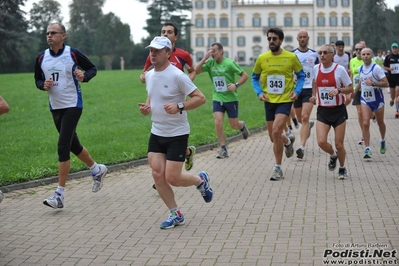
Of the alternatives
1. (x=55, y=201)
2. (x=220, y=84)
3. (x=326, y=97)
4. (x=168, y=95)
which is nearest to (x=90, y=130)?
(x=220, y=84)

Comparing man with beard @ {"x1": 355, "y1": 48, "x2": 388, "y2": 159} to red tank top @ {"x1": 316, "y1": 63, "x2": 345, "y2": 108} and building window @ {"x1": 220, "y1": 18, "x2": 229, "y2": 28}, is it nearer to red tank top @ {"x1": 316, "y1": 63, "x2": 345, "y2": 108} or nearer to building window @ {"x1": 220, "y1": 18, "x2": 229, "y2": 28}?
red tank top @ {"x1": 316, "y1": 63, "x2": 345, "y2": 108}

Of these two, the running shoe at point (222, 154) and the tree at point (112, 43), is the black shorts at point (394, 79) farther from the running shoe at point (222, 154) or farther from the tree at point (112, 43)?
the tree at point (112, 43)

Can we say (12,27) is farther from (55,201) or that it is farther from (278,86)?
(55,201)

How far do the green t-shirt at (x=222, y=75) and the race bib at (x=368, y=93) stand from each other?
2.20 metres

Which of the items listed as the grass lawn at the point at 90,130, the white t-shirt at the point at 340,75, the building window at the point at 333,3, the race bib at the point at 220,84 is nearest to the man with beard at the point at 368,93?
the white t-shirt at the point at 340,75

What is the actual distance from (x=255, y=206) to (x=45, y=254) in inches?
116

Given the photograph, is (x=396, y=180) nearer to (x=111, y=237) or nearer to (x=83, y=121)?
(x=111, y=237)

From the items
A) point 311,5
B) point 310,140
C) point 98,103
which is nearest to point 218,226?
point 310,140

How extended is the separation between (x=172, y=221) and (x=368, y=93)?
21.2 feet

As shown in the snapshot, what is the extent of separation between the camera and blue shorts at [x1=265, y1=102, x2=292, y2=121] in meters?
11.1

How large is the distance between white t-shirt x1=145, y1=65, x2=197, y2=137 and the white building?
428ft

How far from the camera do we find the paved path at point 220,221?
268 inches

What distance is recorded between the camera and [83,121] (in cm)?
2130

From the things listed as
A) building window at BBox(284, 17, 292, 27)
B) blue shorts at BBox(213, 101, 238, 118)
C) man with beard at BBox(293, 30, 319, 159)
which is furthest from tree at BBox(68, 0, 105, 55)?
blue shorts at BBox(213, 101, 238, 118)
